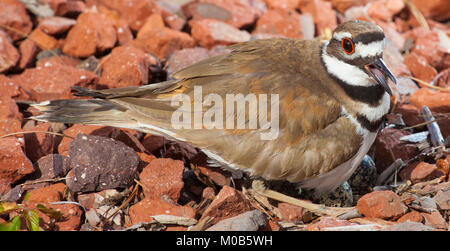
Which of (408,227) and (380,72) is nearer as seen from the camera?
(408,227)

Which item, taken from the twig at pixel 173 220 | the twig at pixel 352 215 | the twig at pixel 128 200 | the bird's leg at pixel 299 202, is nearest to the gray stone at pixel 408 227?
the twig at pixel 352 215

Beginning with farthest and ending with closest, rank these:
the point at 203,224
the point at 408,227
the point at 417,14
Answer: the point at 417,14
the point at 203,224
the point at 408,227

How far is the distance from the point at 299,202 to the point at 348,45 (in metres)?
1.12

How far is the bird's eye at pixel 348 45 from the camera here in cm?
338

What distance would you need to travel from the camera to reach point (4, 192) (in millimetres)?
3355

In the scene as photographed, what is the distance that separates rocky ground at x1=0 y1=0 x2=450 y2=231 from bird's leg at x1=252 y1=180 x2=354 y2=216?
0.05 meters

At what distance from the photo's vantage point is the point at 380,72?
3.36 m

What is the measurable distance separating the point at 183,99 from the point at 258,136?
57cm

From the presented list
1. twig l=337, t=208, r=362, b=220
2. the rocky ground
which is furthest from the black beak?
twig l=337, t=208, r=362, b=220

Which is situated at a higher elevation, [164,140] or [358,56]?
[358,56]

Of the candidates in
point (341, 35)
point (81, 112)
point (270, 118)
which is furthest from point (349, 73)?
point (81, 112)

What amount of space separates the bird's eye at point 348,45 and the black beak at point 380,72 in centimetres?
15

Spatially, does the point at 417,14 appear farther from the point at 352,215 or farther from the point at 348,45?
the point at 352,215

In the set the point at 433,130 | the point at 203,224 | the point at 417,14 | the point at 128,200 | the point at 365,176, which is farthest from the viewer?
the point at 417,14
